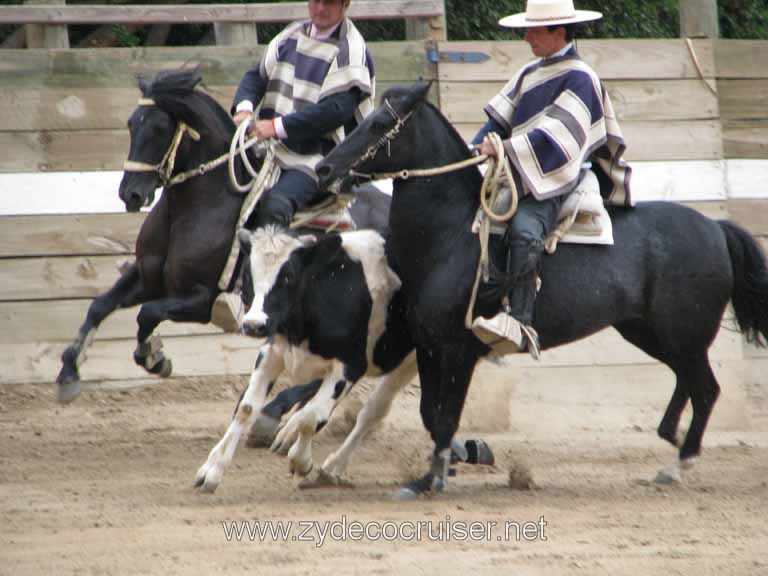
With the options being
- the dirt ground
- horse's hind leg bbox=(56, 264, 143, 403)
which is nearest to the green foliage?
the dirt ground

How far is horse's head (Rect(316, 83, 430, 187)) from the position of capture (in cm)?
599

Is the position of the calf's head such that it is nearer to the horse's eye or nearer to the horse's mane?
the horse's eye

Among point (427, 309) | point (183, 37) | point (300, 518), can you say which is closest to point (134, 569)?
point (300, 518)

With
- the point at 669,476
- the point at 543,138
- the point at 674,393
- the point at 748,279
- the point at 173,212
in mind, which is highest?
the point at 543,138

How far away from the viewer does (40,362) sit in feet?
28.1

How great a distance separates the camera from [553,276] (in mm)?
6418

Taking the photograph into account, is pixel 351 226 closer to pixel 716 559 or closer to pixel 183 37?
pixel 716 559

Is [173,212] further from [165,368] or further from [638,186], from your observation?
[638,186]

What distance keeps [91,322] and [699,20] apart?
4.91 metres

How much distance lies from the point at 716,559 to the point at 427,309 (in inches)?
74.9

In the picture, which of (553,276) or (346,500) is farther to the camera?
(553,276)

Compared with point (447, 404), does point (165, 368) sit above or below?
below

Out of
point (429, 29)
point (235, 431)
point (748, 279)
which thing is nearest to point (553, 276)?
point (748, 279)

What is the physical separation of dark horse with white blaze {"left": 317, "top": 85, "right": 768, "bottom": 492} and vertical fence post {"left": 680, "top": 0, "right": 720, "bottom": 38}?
281 cm
